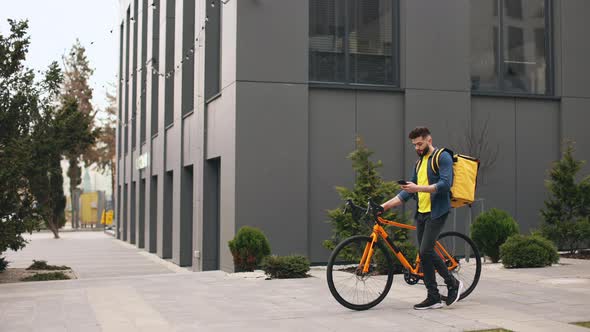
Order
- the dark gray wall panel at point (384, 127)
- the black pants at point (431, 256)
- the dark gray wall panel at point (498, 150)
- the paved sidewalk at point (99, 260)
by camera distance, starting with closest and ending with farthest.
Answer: the black pants at point (431, 256), the dark gray wall panel at point (384, 127), the dark gray wall panel at point (498, 150), the paved sidewalk at point (99, 260)

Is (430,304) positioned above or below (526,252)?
below

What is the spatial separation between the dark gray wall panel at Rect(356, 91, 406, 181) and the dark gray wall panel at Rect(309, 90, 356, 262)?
0.26 meters

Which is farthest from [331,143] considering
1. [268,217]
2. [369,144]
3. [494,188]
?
[494,188]

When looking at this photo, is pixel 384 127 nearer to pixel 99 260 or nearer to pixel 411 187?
pixel 411 187

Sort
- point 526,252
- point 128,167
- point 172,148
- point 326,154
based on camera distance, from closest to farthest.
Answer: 1. point 526,252
2. point 326,154
3. point 172,148
4. point 128,167

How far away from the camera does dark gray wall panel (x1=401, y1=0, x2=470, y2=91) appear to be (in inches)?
601

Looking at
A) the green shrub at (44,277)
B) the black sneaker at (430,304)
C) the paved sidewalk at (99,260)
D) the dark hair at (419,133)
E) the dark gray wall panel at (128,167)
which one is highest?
the dark gray wall panel at (128,167)

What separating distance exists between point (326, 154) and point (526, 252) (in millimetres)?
4624

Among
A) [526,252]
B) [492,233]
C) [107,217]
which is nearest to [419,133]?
[526,252]

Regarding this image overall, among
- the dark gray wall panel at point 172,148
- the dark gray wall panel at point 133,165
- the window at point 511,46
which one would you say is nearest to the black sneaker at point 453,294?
the window at point 511,46

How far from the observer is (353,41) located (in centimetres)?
1528

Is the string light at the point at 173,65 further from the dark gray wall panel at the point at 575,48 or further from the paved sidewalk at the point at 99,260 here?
the dark gray wall panel at the point at 575,48

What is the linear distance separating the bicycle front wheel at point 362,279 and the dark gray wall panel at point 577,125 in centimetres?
984

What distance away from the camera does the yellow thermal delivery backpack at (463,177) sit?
784 cm
